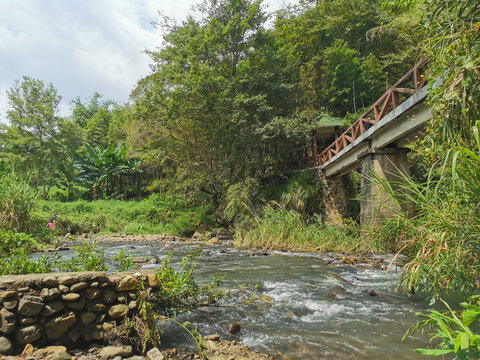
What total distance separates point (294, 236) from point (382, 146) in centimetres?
471

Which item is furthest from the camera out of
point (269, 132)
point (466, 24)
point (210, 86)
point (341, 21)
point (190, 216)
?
point (341, 21)

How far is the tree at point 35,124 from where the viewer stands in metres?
23.0

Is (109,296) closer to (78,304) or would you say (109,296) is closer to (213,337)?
(78,304)

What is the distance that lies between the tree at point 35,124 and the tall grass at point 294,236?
20152 mm

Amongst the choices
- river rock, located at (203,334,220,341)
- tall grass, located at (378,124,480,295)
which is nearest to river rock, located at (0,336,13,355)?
river rock, located at (203,334,220,341)

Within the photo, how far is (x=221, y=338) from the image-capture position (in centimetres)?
359

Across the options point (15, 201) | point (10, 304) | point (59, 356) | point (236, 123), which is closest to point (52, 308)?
point (10, 304)

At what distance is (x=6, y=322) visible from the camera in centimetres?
264

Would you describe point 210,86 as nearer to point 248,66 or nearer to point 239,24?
point 248,66

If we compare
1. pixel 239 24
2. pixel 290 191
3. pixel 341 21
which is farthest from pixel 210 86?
pixel 341 21

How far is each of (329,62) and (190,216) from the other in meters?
14.0

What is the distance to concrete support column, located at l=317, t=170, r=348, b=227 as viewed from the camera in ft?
49.3

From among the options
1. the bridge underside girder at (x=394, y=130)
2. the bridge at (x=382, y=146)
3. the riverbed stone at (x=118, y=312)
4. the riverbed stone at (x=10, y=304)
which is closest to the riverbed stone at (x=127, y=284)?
the riverbed stone at (x=118, y=312)

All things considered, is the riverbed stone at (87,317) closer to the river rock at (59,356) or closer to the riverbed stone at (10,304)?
the river rock at (59,356)
